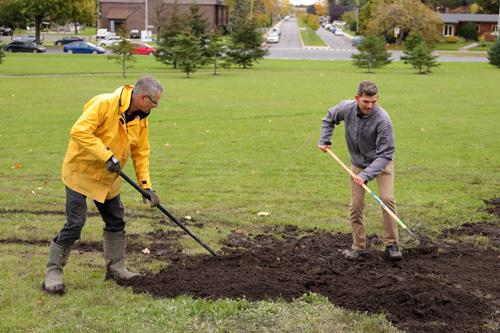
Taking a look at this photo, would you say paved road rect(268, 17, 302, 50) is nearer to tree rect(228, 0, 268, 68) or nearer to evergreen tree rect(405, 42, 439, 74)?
tree rect(228, 0, 268, 68)

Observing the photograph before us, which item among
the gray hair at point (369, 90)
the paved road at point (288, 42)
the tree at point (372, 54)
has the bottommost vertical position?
the gray hair at point (369, 90)

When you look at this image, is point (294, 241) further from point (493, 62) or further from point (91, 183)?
point (493, 62)

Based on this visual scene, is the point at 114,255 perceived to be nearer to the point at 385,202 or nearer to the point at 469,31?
the point at 385,202

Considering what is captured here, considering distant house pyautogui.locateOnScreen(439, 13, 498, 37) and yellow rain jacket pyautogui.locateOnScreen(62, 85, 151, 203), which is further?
distant house pyautogui.locateOnScreen(439, 13, 498, 37)

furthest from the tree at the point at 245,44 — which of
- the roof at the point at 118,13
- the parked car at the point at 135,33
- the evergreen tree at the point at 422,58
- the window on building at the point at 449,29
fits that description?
the window on building at the point at 449,29

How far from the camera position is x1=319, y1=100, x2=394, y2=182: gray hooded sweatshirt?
7078 mm

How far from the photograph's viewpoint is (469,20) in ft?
300

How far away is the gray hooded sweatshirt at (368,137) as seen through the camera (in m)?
7.08

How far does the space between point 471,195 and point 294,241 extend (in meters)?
3.96

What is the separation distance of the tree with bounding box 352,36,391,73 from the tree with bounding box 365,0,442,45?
87.8 feet

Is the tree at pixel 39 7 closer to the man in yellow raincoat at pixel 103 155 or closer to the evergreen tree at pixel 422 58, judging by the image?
the evergreen tree at pixel 422 58

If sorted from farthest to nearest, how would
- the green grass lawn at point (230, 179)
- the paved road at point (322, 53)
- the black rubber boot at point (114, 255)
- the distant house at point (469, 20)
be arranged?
1. the distant house at point (469, 20)
2. the paved road at point (322, 53)
3. the black rubber boot at point (114, 255)
4. the green grass lawn at point (230, 179)

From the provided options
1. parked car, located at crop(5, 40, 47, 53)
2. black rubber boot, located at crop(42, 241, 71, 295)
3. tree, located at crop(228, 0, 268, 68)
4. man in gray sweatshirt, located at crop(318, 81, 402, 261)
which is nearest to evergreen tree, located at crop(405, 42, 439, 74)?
tree, located at crop(228, 0, 268, 68)

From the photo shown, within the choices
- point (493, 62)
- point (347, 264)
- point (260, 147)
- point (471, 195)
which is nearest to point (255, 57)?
point (493, 62)
